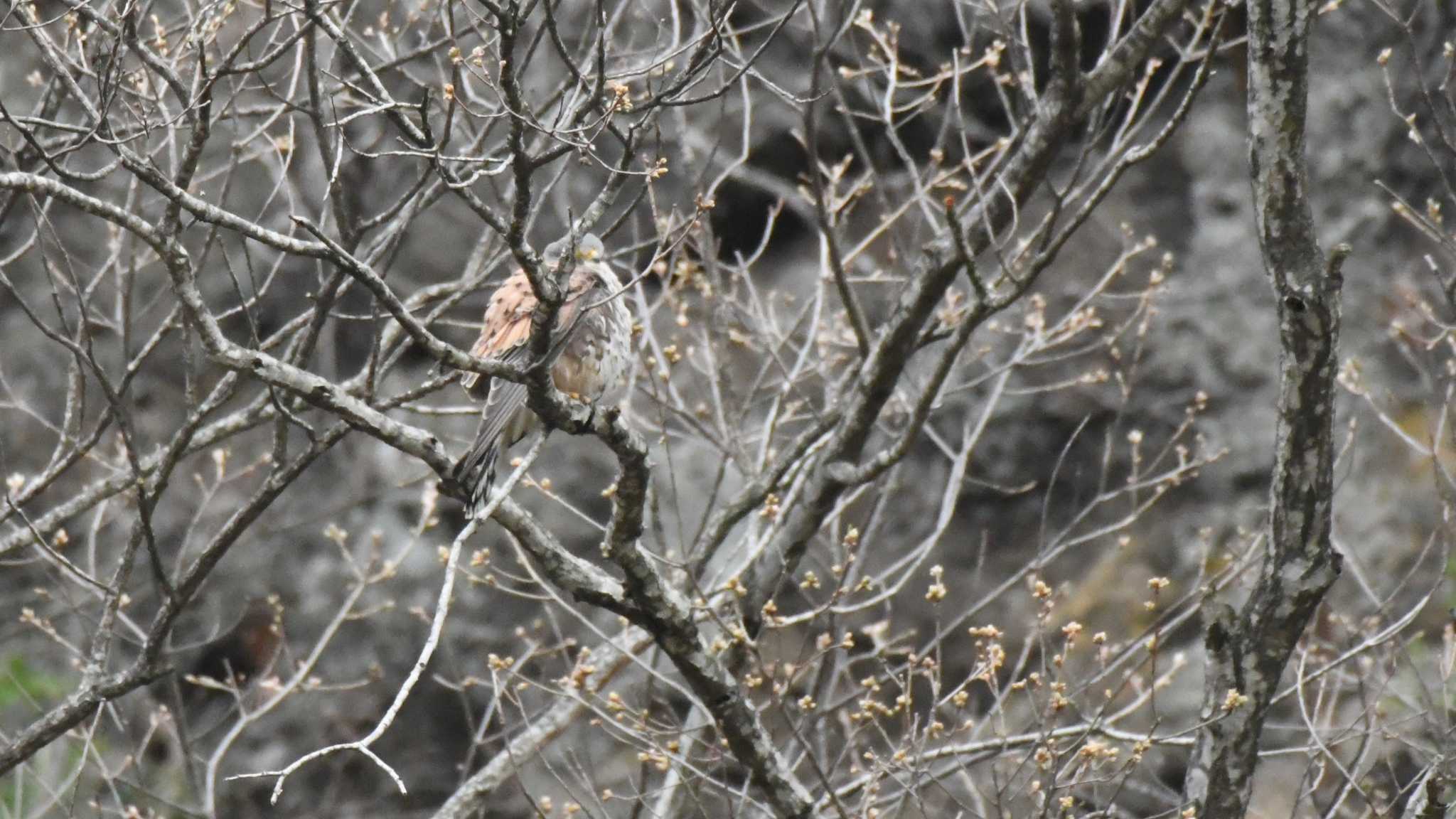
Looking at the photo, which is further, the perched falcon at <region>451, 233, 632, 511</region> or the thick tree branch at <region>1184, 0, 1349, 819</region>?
the perched falcon at <region>451, 233, 632, 511</region>

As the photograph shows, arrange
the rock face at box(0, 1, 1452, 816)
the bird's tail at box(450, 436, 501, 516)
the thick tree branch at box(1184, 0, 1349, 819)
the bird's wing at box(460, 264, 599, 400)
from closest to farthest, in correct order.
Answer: the thick tree branch at box(1184, 0, 1349, 819) < the bird's tail at box(450, 436, 501, 516) < the bird's wing at box(460, 264, 599, 400) < the rock face at box(0, 1, 1452, 816)

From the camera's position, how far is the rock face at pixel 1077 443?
9.90m

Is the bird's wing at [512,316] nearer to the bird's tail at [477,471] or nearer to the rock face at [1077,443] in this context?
the bird's tail at [477,471]

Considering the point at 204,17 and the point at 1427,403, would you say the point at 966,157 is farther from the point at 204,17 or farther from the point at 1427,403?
the point at 1427,403

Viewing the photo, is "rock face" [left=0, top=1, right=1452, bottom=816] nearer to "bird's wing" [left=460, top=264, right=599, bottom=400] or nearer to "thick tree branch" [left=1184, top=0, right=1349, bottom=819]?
"bird's wing" [left=460, top=264, right=599, bottom=400]

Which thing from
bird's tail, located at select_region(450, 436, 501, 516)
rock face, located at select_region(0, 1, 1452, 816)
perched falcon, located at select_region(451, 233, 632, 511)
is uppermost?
rock face, located at select_region(0, 1, 1452, 816)

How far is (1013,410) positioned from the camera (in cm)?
1073

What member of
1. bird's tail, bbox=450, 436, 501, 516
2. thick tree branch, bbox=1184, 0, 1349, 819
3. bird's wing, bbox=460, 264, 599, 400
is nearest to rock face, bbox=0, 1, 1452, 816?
bird's wing, bbox=460, 264, 599, 400

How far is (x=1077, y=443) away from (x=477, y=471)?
23.3 feet

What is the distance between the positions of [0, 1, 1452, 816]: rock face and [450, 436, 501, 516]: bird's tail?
14.8 ft

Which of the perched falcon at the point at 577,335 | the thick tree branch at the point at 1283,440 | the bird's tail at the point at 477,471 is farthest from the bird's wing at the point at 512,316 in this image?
the thick tree branch at the point at 1283,440

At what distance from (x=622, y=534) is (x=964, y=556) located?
6.90 m

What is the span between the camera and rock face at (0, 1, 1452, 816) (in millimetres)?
9898

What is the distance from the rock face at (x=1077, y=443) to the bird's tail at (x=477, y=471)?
4.50 meters
